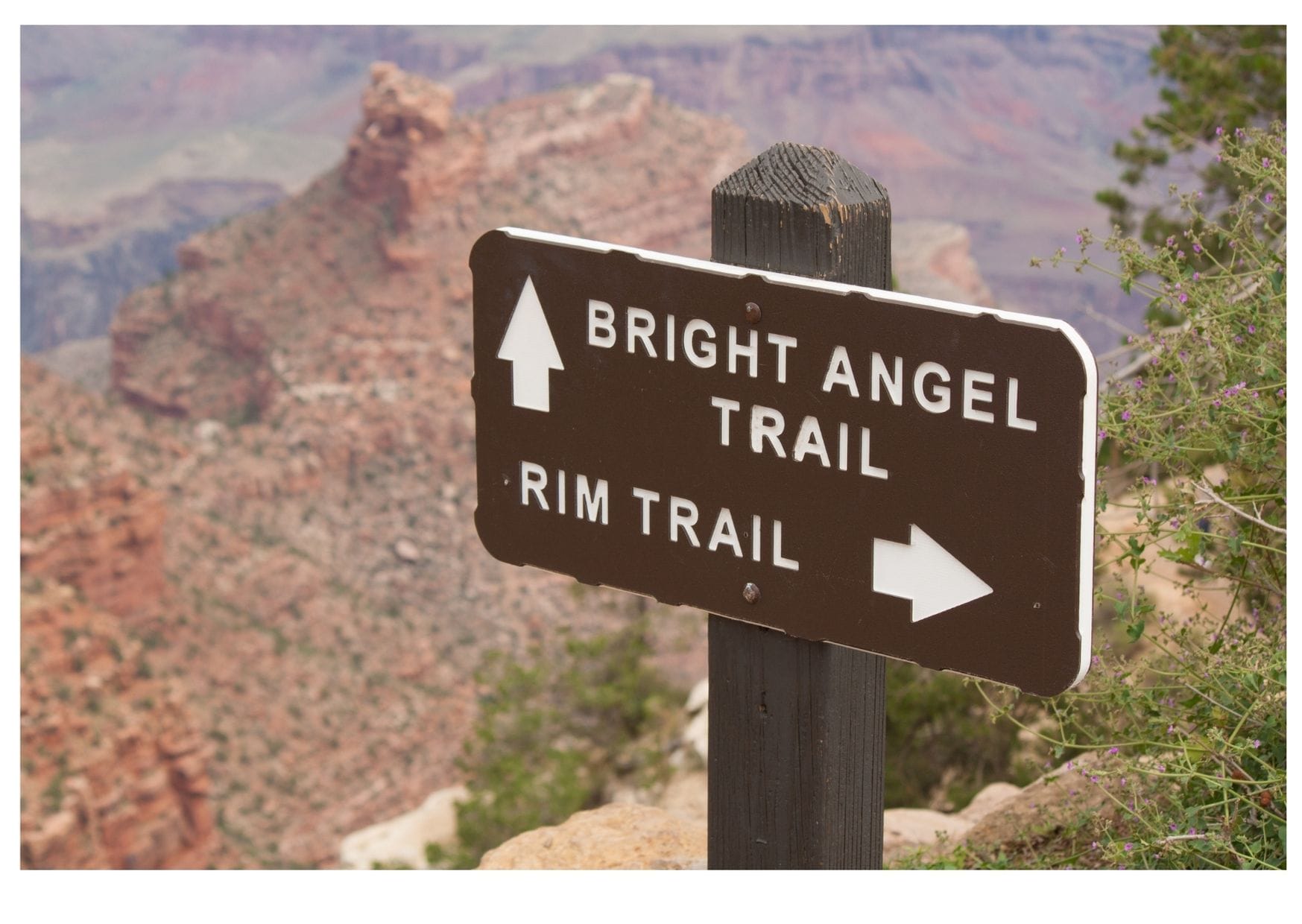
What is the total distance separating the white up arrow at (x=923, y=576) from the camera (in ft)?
6.53

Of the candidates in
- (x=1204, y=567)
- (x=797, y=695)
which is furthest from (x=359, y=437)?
(x=797, y=695)

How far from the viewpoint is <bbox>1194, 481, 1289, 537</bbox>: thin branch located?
284 centimetres

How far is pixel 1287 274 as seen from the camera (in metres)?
3.22

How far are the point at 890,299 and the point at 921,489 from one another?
26 centimetres

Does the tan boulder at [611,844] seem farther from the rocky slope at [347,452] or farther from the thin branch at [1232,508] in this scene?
the rocky slope at [347,452]

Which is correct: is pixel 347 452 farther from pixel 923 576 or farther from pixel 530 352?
pixel 923 576

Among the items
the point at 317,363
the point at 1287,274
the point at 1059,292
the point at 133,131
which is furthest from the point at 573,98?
the point at 1287,274

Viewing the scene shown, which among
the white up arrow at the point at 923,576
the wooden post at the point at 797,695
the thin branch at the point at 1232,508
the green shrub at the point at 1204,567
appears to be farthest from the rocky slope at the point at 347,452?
the white up arrow at the point at 923,576

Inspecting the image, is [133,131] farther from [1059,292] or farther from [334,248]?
[1059,292]

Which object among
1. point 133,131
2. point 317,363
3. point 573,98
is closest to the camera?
point 317,363

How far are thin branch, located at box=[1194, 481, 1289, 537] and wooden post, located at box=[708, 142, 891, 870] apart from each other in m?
0.91

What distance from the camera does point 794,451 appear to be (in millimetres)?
2115

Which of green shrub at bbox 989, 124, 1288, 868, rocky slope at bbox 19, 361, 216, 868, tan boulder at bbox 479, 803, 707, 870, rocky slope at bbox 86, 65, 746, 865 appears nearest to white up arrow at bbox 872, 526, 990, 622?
green shrub at bbox 989, 124, 1288, 868

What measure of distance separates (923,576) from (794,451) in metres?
0.26
